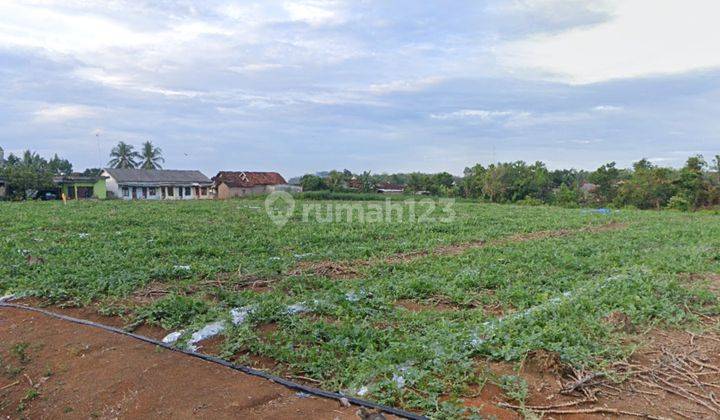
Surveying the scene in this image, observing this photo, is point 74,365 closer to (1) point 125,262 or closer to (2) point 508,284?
(1) point 125,262

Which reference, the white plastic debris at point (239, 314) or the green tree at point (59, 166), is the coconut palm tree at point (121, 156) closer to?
the green tree at point (59, 166)

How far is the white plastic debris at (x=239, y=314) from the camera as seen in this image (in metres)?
4.14

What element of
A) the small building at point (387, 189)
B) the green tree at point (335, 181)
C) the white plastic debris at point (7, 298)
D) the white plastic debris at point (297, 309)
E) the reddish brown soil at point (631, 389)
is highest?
the green tree at point (335, 181)

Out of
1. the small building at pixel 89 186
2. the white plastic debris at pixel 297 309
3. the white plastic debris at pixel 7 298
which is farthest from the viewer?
the small building at pixel 89 186

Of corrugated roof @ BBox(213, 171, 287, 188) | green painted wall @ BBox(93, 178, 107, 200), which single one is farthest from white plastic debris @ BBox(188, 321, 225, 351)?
green painted wall @ BBox(93, 178, 107, 200)

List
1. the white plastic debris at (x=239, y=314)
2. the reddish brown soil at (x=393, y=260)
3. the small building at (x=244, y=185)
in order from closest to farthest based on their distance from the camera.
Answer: the white plastic debris at (x=239, y=314) → the reddish brown soil at (x=393, y=260) → the small building at (x=244, y=185)

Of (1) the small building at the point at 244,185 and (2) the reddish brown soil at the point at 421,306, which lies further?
(1) the small building at the point at 244,185

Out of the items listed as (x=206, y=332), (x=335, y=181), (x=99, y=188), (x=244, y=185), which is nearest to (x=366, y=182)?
(x=335, y=181)

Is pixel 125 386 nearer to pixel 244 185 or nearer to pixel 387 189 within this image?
pixel 244 185

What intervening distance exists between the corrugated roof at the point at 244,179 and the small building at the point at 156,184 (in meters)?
1.76

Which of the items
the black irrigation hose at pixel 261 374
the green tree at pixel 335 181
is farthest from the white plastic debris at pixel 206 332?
the green tree at pixel 335 181

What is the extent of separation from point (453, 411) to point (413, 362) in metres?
0.65

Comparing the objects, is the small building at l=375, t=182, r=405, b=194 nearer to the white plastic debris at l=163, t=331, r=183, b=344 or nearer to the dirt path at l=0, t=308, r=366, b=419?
the white plastic debris at l=163, t=331, r=183, b=344

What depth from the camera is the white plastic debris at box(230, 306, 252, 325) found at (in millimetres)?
4143
